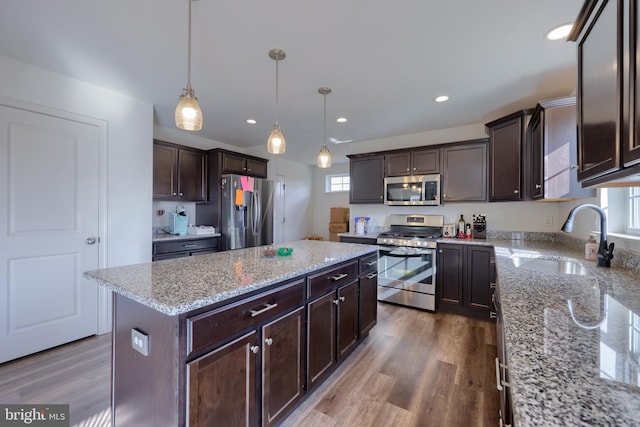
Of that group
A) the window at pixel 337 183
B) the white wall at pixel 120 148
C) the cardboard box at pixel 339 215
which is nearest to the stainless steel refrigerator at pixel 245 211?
the white wall at pixel 120 148

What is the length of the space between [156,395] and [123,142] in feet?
8.98

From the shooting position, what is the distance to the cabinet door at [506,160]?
2967 mm

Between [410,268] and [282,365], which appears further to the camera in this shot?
[410,268]

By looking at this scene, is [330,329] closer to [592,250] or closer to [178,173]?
[592,250]

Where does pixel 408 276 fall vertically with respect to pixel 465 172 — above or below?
below

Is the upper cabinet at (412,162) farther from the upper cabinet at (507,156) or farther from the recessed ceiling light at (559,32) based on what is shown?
the recessed ceiling light at (559,32)

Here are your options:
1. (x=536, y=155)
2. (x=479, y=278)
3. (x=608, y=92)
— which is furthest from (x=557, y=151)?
(x=608, y=92)

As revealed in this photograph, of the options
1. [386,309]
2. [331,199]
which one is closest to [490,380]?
[386,309]

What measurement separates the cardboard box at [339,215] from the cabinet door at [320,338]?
15.1 feet

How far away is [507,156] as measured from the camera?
3.10 metres

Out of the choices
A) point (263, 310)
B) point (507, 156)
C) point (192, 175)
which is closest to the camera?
point (263, 310)

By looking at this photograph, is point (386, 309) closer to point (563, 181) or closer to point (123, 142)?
point (563, 181)

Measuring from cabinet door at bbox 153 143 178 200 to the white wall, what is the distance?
47 cm
